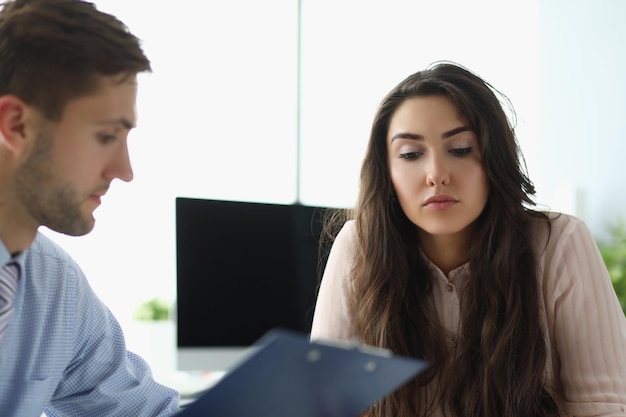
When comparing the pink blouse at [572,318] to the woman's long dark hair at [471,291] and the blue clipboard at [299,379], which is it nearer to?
the woman's long dark hair at [471,291]

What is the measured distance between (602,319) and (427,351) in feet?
1.17

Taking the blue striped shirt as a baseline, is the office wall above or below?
above

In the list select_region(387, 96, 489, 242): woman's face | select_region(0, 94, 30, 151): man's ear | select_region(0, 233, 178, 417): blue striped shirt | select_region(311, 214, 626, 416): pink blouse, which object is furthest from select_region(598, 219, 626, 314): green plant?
select_region(0, 94, 30, 151): man's ear

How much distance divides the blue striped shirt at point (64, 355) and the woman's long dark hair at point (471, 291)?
21.2 inches

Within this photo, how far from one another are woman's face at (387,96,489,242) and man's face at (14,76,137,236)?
711 mm

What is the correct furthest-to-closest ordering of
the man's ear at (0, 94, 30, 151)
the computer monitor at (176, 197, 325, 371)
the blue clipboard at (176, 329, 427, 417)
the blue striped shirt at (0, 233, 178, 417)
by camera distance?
1. the computer monitor at (176, 197, 325, 371)
2. the blue striped shirt at (0, 233, 178, 417)
3. the man's ear at (0, 94, 30, 151)
4. the blue clipboard at (176, 329, 427, 417)

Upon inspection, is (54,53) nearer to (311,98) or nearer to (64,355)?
(64,355)

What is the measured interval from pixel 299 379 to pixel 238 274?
47.0 inches

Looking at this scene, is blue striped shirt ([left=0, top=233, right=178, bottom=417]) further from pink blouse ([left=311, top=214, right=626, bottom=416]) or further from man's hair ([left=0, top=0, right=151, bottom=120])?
pink blouse ([left=311, top=214, right=626, bottom=416])

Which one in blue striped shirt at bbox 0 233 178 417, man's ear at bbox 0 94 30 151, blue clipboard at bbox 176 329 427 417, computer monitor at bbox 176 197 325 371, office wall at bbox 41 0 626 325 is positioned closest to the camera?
blue clipboard at bbox 176 329 427 417

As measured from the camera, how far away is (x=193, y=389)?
2418mm

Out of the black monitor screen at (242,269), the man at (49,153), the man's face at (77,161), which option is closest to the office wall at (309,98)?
the black monitor screen at (242,269)

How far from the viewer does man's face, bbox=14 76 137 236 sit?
108 cm

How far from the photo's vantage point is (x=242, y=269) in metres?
2.08
